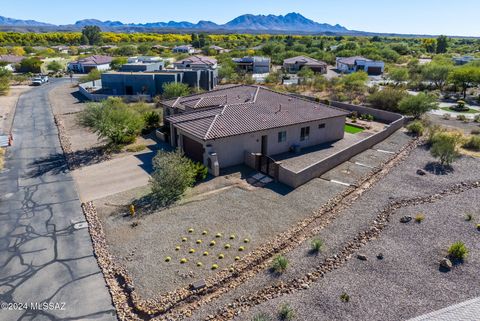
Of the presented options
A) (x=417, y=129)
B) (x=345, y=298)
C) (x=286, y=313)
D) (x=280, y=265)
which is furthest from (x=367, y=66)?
(x=286, y=313)

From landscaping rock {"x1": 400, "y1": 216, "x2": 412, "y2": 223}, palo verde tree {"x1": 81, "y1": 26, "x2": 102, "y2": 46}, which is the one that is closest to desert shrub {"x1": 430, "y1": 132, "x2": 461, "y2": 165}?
landscaping rock {"x1": 400, "y1": 216, "x2": 412, "y2": 223}

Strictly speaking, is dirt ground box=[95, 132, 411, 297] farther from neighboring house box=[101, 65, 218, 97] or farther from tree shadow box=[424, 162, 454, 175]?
neighboring house box=[101, 65, 218, 97]

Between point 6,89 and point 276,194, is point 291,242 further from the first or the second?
point 6,89

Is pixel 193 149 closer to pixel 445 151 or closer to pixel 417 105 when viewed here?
pixel 445 151

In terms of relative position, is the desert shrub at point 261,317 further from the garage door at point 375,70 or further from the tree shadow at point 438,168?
the garage door at point 375,70

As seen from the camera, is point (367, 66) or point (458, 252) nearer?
point (458, 252)
